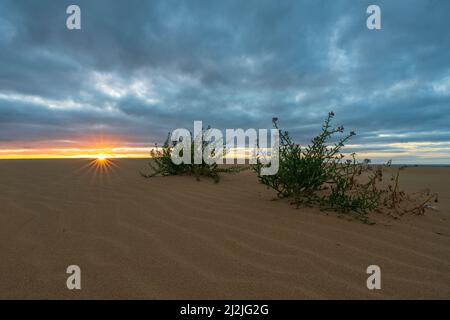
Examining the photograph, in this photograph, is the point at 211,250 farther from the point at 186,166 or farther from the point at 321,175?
the point at 186,166

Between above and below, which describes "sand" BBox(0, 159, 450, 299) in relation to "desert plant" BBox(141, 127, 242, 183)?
below

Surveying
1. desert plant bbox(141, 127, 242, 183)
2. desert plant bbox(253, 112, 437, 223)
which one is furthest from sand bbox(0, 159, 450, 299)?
desert plant bbox(141, 127, 242, 183)

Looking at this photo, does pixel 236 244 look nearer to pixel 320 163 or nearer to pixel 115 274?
pixel 115 274

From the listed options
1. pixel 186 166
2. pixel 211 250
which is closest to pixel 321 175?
pixel 211 250

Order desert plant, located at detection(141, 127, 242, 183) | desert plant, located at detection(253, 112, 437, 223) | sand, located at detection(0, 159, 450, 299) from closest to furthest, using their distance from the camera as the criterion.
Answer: sand, located at detection(0, 159, 450, 299) < desert plant, located at detection(253, 112, 437, 223) < desert plant, located at detection(141, 127, 242, 183)

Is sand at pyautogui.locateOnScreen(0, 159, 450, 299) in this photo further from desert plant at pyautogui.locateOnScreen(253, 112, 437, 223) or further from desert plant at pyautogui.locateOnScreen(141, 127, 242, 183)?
desert plant at pyautogui.locateOnScreen(141, 127, 242, 183)

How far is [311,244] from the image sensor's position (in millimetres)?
2396

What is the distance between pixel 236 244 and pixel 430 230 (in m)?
2.06

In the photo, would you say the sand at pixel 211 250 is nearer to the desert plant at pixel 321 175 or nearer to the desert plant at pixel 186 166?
the desert plant at pixel 321 175

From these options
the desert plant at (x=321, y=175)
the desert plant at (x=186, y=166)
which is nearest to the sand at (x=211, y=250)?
the desert plant at (x=321, y=175)

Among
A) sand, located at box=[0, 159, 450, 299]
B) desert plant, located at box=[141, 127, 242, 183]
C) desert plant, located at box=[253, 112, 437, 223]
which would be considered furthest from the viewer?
desert plant, located at box=[141, 127, 242, 183]

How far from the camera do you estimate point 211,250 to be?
2.27 meters

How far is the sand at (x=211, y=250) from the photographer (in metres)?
1.75

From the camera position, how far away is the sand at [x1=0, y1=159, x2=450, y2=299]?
1.75m
